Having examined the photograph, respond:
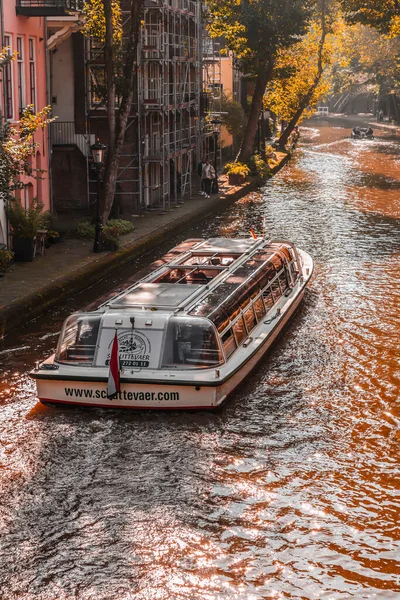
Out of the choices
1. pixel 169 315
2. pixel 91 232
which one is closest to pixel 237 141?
pixel 91 232

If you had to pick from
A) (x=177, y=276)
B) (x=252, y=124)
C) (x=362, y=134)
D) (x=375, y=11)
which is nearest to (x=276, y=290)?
(x=177, y=276)

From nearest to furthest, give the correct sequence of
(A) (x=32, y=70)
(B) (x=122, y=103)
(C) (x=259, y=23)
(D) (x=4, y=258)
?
(D) (x=4, y=258), (B) (x=122, y=103), (A) (x=32, y=70), (C) (x=259, y=23)

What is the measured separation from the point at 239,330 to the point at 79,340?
9.07ft

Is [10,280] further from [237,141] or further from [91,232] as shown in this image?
[237,141]

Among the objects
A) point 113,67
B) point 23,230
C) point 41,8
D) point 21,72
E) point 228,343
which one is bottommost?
point 228,343

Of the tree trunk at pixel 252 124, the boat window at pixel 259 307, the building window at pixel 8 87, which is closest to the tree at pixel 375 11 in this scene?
the tree trunk at pixel 252 124

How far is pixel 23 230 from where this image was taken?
25.0 meters

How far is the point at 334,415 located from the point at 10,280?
9.59m

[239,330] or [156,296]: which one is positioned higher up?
[156,296]

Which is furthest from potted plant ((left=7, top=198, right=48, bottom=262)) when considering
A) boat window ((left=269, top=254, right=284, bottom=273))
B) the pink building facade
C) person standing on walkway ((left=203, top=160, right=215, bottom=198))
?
person standing on walkway ((left=203, top=160, right=215, bottom=198))

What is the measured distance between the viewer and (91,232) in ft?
96.3

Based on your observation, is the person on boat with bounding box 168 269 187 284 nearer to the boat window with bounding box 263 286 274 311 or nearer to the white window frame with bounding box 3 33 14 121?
the boat window with bounding box 263 286 274 311

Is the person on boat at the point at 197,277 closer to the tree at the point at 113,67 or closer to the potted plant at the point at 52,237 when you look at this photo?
the potted plant at the point at 52,237

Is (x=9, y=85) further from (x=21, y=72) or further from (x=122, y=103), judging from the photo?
(x=122, y=103)
